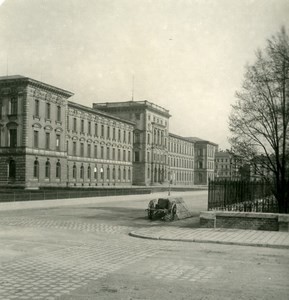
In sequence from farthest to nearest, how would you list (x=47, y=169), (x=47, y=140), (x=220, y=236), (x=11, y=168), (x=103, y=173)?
(x=103, y=173), (x=47, y=140), (x=47, y=169), (x=11, y=168), (x=220, y=236)

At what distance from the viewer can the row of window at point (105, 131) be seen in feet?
208

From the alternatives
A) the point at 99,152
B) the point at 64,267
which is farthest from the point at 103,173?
the point at 64,267

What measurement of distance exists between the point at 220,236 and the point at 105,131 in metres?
60.6

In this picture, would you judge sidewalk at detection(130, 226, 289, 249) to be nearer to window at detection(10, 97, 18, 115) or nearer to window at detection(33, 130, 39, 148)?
→ window at detection(33, 130, 39, 148)

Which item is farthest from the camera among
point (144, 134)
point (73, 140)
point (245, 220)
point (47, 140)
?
point (144, 134)

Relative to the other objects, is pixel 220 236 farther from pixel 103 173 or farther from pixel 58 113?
pixel 103 173

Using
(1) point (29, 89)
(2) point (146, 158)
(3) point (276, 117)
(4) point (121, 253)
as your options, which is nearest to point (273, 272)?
(4) point (121, 253)

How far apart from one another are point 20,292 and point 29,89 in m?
45.4

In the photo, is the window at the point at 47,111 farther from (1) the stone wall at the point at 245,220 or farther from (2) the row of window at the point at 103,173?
(1) the stone wall at the point at 245,220

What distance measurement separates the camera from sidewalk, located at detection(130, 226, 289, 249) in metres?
10.7

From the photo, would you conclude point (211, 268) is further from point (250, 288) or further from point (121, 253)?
point (121, 253)

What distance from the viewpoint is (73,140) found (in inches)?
2419

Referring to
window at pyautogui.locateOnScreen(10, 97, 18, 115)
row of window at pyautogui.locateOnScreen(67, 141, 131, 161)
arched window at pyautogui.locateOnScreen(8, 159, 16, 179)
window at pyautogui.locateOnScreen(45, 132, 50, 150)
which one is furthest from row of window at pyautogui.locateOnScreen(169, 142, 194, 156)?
arched window at pyautogui.locateOnScreen(8, 159, 16, 179)

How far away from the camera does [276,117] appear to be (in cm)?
1592
